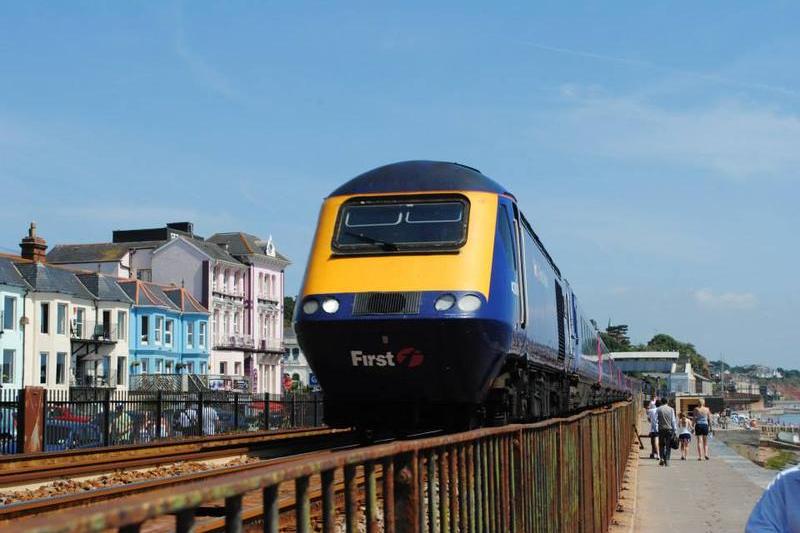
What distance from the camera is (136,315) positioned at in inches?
2687

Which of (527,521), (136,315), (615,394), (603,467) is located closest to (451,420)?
(603,467)

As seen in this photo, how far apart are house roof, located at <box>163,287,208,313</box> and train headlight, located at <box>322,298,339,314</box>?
204 ft

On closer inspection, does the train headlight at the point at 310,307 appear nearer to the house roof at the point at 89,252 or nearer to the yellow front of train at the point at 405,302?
the yellow front of train at the point at 405,302

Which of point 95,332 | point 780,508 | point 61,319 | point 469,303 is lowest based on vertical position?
point 780,508

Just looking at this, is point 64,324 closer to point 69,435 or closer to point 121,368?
point 121,368

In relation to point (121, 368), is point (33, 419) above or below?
below

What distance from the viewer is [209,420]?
26812mm

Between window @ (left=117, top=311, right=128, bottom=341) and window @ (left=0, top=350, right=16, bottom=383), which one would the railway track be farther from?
window @ (left=117, top=311, right=128, bottom=341)

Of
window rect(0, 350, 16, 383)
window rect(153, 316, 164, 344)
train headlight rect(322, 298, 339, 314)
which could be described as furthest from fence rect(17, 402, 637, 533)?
window rect(153, 316, 164, 344)

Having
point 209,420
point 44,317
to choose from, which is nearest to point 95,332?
point 44,317

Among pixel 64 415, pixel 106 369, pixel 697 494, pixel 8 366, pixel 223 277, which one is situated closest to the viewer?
pixel 697 494

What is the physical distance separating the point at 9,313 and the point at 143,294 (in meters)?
16.3

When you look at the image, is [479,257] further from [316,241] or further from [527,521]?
[527,521]

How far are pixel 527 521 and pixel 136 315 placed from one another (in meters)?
64.1
